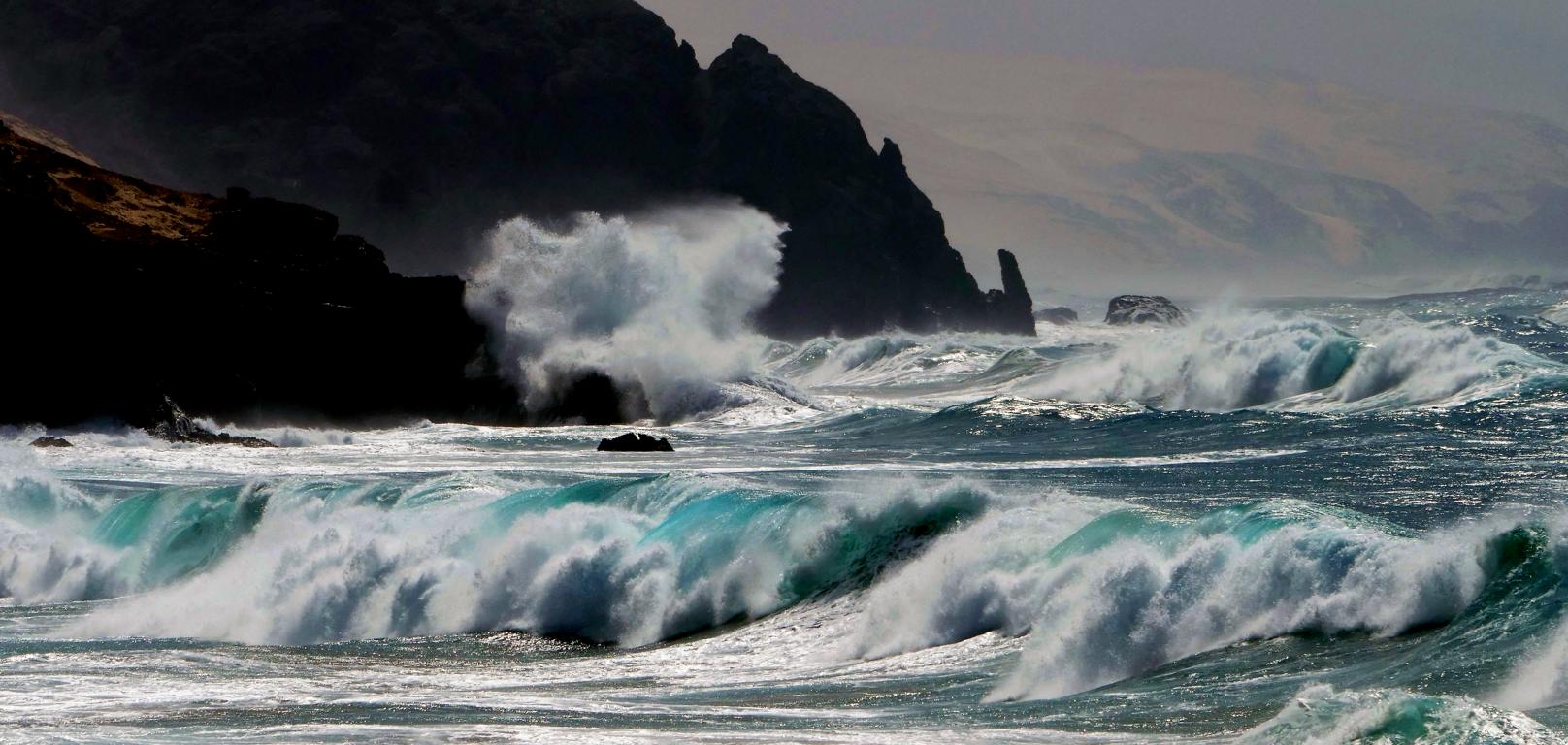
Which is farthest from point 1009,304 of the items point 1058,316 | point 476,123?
point 476,123

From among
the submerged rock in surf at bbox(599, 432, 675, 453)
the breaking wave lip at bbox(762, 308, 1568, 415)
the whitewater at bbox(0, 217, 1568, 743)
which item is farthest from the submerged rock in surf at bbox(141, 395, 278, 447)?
the breaking wave lip at bbox(762, 308, 1568, 415)

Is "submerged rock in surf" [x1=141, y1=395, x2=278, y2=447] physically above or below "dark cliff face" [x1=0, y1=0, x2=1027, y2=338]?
below

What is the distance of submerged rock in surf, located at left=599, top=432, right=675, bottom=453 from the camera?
33625 mm

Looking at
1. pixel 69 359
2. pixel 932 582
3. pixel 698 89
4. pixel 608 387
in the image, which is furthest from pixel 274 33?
pixel 932 582

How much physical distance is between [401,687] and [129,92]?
107237 mm

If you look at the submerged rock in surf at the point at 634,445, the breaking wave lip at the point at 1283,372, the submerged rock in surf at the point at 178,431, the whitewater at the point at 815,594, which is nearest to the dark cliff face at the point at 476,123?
the breaking wave lip at the point at 1283,372

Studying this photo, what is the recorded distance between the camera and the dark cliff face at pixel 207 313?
3434cm

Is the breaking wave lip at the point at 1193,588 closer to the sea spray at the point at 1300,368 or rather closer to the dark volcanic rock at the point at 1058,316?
the sea spray at the point at 1300,368

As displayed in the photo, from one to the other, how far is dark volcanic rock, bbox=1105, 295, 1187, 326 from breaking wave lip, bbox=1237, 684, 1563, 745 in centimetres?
10704

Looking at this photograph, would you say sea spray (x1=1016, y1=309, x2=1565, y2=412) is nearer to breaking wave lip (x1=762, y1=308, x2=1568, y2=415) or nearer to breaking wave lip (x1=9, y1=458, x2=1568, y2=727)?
breaking wave lip (x1=762, y1=308, x2=1568, y2=415)

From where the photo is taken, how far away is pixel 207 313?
3838cm

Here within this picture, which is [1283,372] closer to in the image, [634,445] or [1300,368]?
[1300,368]

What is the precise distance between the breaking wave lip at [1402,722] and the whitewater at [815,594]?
2cm

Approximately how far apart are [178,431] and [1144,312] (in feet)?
296
